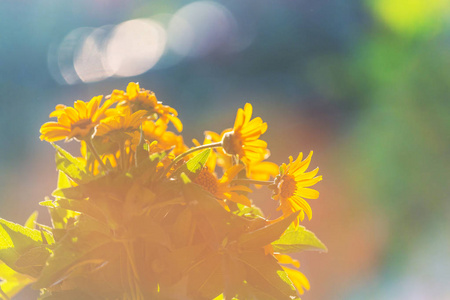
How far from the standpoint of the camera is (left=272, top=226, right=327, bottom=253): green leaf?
0.34m

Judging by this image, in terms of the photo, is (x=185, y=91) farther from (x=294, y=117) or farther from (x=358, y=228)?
(x=358, y=228)

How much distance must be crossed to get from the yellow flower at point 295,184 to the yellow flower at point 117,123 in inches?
5.0

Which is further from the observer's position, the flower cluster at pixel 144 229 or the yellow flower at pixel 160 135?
the yellow flower at pixel 160 135

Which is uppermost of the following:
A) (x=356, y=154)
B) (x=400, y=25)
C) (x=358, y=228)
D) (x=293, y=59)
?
(x=400, y=25)

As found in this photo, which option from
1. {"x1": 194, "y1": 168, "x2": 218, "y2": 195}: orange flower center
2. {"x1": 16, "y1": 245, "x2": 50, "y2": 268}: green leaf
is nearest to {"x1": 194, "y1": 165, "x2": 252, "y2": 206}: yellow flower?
{"x1": 194, "y1": 168, "x2": 218, "y2": 195}: orange flower center

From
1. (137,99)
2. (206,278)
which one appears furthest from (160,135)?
(206,278)

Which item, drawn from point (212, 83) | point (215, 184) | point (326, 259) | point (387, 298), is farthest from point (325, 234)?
point (215, 184)

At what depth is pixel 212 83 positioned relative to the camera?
2535mm

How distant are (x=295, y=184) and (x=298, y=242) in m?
0.05

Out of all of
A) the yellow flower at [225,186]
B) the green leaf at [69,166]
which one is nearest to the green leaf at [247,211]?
the yellow flower at [225,186]

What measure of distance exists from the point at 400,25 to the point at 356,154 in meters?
0.87

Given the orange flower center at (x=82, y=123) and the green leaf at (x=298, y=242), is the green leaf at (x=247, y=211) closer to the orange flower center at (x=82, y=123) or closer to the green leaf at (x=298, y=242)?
the green leaf at (x=298, y=242)

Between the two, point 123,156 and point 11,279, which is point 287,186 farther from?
point 11,279

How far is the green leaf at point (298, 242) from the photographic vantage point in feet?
1.12
